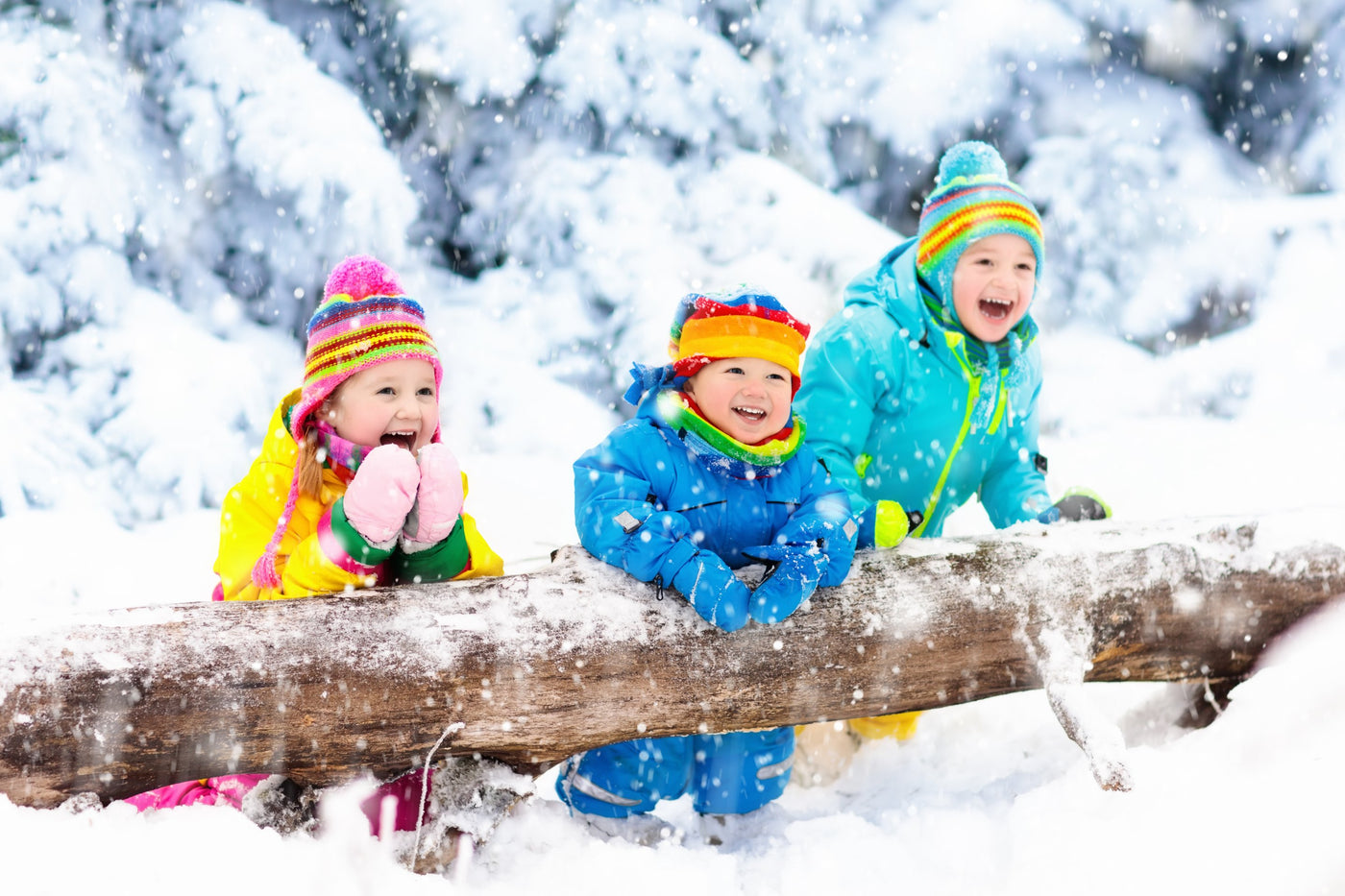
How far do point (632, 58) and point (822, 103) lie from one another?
1506 mm

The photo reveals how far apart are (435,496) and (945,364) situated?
1.97 m

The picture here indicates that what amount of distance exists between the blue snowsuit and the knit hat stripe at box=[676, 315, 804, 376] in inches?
9.2

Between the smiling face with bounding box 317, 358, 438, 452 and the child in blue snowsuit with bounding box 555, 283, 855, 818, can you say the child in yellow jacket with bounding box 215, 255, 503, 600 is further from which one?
the child in blue snowsuit with bounding box 555, 283, 855, 818

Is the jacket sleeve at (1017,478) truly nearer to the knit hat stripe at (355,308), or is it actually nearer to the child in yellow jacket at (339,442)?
the child in yellow jacket at (339,442)

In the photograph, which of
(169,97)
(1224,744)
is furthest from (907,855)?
(169,97)

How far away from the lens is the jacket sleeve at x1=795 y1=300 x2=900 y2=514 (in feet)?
10.4

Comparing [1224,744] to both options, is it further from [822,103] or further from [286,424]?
[822,103]

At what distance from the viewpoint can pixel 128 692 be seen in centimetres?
207

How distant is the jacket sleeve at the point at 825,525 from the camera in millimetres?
2607

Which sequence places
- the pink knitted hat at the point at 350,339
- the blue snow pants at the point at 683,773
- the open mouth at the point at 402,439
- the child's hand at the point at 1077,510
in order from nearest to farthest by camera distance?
A: 1. the pink knitted hat at the point at 350,339
2. the open mouth at the point at 402,439
3. the blue snow pants at the point at 683,773
4. the child's hand at the point at 1077,510

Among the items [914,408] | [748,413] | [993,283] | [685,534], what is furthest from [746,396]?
[993,283]

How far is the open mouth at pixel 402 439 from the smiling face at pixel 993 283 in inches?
77.5

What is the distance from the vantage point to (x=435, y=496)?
2215 millimetres

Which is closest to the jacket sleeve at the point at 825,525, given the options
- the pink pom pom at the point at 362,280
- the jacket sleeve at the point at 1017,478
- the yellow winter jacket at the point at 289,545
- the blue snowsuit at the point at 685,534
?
the blue snowsuit at the point at 685,534
